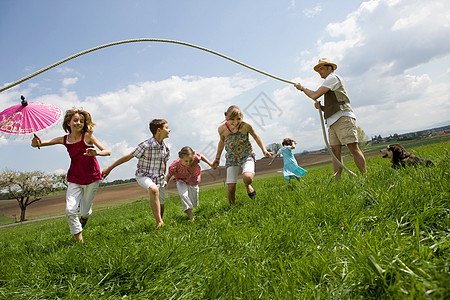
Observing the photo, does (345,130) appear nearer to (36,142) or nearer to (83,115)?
(83,115)

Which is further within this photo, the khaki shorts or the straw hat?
the straw hat

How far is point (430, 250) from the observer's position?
1437mm

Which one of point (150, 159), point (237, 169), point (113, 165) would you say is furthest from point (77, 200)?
point (237, 169)

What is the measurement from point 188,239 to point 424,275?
85.8 inches

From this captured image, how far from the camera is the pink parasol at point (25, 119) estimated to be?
3717mm

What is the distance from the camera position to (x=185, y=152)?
518cm

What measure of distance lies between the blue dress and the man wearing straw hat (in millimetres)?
3164

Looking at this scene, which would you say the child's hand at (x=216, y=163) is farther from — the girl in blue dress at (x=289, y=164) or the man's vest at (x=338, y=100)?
the girl in blue dress at (x=289, y=164)

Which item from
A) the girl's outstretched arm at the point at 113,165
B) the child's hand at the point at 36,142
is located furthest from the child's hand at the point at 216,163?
the child's hand at the point at 36,142

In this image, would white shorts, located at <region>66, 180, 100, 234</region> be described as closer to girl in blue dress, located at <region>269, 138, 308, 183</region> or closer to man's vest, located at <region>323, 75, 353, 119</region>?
man's vest, located at <region>323, 75, 353, 119</region>

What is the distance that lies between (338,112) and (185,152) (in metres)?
3.03

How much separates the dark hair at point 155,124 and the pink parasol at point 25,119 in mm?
1541

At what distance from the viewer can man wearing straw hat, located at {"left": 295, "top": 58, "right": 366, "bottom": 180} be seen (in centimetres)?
472

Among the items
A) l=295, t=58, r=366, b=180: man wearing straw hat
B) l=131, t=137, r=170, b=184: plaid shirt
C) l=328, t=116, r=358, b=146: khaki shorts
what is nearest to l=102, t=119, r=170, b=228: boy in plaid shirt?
l=131, t=137, r=170, b=184: plaid shirt
